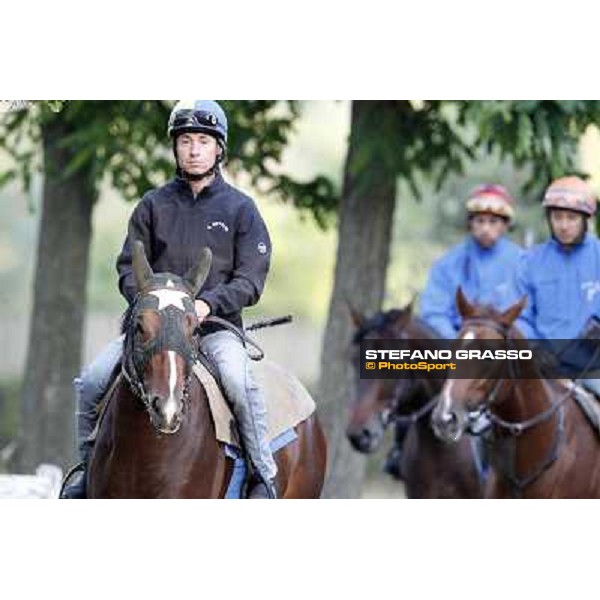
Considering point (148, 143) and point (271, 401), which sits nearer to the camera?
point (271, 401)

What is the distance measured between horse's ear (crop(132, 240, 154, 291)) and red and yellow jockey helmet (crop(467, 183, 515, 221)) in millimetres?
4024

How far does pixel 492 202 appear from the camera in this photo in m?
12.2

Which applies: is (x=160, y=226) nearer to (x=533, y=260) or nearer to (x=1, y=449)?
(x=533, y=260)

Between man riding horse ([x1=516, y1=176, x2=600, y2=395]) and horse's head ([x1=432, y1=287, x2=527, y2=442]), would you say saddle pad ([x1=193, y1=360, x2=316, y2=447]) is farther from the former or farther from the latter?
man riding horse ([x1=516, y1=176, x2=600, y2=395])

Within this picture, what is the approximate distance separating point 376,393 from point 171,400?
3.67 metres

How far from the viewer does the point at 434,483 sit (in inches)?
474

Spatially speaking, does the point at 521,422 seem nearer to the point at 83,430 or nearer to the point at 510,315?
the point at 510,315

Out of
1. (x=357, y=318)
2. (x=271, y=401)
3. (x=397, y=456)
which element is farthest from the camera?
(x=397, y=456)

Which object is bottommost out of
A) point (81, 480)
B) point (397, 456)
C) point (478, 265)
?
point (81, 480)

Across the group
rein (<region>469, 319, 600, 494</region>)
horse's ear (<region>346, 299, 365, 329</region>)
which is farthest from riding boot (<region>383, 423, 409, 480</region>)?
rein (<region>469, 319, 600, 494</region>)

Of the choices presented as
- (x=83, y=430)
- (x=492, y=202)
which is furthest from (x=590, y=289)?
(x=83, y=430)

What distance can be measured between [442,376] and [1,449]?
3805 millimetres

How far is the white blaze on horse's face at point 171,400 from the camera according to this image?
327 inches
